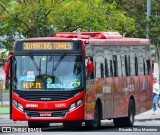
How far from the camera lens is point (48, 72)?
2608 cm

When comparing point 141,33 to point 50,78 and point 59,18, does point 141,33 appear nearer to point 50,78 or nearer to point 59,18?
point 59,18

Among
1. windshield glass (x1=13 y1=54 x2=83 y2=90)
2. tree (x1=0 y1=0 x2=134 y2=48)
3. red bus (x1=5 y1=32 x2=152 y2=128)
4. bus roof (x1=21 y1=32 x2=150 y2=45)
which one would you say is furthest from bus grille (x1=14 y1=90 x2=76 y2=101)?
tree (x1=0 y1=0 x2=134 y2=48)

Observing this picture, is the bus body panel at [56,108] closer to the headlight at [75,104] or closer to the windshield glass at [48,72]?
the headlight at [75,104]

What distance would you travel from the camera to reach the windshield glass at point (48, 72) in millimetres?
25969

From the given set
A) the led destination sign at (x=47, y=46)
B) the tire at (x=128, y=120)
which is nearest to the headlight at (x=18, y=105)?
the led destination sign at (x=47, y=46)

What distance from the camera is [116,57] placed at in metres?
28.9

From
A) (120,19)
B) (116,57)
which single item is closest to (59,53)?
(116,57)

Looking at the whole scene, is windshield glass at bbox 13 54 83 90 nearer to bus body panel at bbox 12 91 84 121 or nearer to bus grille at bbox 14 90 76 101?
bus grille at bbox 14 90 76 101

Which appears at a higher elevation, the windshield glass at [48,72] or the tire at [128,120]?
the windshield glass at [48,72]

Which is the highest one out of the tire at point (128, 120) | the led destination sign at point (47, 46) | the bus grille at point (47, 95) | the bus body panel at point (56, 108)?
the led destination sign at point (47, 46)

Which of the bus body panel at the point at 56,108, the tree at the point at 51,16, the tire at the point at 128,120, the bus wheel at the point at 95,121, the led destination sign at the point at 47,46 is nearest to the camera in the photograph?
the bus body panel at the point at 56,108

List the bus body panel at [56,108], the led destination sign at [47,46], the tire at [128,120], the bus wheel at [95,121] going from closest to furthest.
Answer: the bus body panel at [56,108] → the led destination sign at [47,46] → the bus wheel at [95,121] → the tire at [128,120]

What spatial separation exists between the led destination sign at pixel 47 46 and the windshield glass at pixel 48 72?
29cm

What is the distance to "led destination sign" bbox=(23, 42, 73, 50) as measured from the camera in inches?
1038
